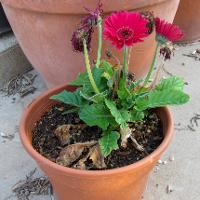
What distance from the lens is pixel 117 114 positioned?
1.16 metres

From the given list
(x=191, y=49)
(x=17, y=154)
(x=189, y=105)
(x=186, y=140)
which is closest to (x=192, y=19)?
(x=191, y=49)

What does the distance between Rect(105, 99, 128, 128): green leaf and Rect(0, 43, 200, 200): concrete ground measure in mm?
466

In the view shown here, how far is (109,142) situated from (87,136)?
137mm

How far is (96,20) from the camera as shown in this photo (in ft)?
3.56

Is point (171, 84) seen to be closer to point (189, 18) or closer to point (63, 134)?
point (63, 134)

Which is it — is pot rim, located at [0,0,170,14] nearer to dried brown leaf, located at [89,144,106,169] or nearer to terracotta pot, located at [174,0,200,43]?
dried brown leaf, located at [89,144,106,169]

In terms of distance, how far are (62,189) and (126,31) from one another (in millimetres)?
569

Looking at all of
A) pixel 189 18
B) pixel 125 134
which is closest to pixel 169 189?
pixel 125 134

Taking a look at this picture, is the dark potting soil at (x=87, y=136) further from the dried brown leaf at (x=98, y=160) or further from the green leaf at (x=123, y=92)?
the green leaf at (x=123, y=92)

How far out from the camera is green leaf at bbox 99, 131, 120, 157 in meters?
1.15

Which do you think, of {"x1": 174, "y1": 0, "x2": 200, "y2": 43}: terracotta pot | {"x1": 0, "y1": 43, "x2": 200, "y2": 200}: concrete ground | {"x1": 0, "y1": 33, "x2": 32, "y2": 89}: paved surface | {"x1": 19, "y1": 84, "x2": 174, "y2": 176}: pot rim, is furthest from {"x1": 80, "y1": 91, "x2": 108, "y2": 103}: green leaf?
{"x1": 174, "y1": 0, "x2": 200, "y2": 43}: terracotta pot

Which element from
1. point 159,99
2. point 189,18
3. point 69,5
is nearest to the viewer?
point 159,99

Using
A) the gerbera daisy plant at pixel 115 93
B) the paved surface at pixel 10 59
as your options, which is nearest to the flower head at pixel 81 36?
the gerbera daisy plant at pixel 115 93

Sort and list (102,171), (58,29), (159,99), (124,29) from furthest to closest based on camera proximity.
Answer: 1. (58,29)
2. (159,99)
3. (102,171)
4. (124,29)
